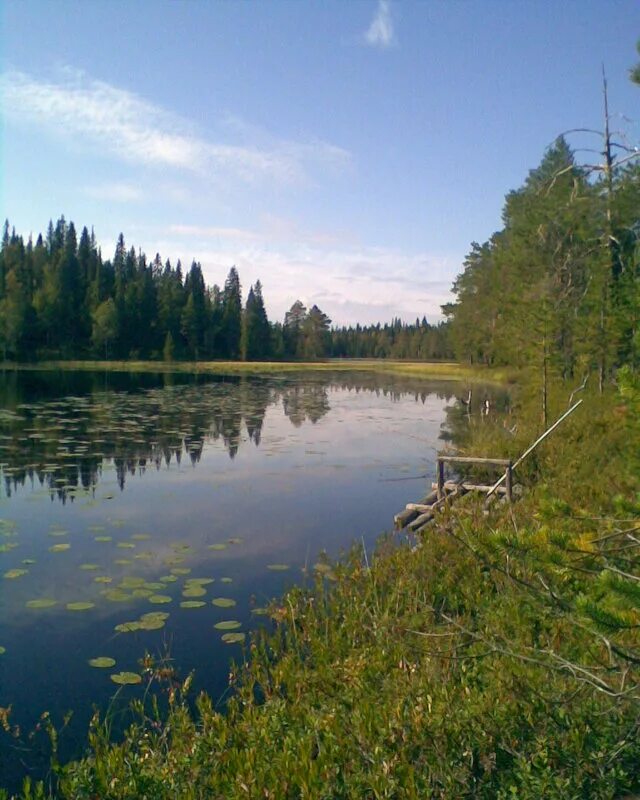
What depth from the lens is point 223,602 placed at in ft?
27.8

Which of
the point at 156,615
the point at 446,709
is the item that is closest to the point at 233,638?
the point at 156,615

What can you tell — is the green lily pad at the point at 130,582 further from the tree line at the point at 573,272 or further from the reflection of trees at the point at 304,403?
the reflection of trees at the point at 304,403

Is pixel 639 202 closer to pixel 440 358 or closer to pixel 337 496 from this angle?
pixel 337 496

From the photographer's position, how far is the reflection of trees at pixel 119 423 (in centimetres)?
1634

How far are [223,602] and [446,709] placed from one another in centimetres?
459

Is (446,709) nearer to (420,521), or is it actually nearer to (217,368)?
(420,521)

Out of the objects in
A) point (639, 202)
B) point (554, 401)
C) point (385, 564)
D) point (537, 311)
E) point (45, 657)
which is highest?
point (639, 202)

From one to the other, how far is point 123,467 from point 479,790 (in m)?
14.2

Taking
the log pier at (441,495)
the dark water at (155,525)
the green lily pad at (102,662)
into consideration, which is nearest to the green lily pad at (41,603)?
the dark water at (155,525)

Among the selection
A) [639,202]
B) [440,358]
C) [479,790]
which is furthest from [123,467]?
[440,358]

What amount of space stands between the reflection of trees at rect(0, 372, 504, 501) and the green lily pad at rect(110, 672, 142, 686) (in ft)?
24.4

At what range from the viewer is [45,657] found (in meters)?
7.09

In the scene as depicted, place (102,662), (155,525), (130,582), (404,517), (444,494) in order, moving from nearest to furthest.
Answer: (102,662)
(130,582)
(155,525)
(404,517)
(444,494)

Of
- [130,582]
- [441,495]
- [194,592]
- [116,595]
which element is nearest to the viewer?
[116,595]
